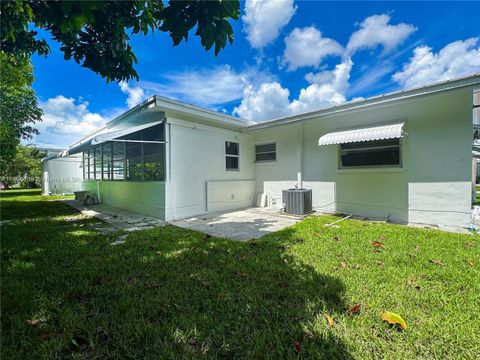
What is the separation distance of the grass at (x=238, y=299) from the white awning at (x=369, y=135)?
3522 mm

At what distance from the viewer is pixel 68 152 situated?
11672 millimetres

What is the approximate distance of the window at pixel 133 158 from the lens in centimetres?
909

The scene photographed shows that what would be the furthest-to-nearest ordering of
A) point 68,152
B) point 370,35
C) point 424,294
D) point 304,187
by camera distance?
point 68,152 → point 304,187 → point 370,35 → point 424,294

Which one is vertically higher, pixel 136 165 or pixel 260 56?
pixel 260 56

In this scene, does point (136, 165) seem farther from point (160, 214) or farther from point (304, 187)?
point (304, 187)

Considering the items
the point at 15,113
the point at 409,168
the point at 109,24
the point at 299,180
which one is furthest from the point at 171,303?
the point at 15,113

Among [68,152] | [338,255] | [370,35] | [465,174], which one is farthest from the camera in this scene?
[68,152]

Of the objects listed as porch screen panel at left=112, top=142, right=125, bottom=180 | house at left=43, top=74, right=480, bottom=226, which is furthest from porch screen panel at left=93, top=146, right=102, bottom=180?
porch screen panel at left=112, top=142, right=125, bottom=180

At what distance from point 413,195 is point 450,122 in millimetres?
2689

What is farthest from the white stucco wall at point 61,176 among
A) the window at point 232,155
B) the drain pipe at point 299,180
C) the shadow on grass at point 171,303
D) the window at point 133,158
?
the drain pipe at point 299,180

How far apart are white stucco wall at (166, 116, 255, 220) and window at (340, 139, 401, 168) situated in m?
5.15

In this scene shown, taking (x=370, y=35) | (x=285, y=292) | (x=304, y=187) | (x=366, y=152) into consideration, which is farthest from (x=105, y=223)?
(x=370, y=35)

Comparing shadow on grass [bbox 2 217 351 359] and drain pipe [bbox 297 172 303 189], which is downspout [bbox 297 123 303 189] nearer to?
drain pipe [bbox 297 172 303 189]

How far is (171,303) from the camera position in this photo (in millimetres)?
2943
